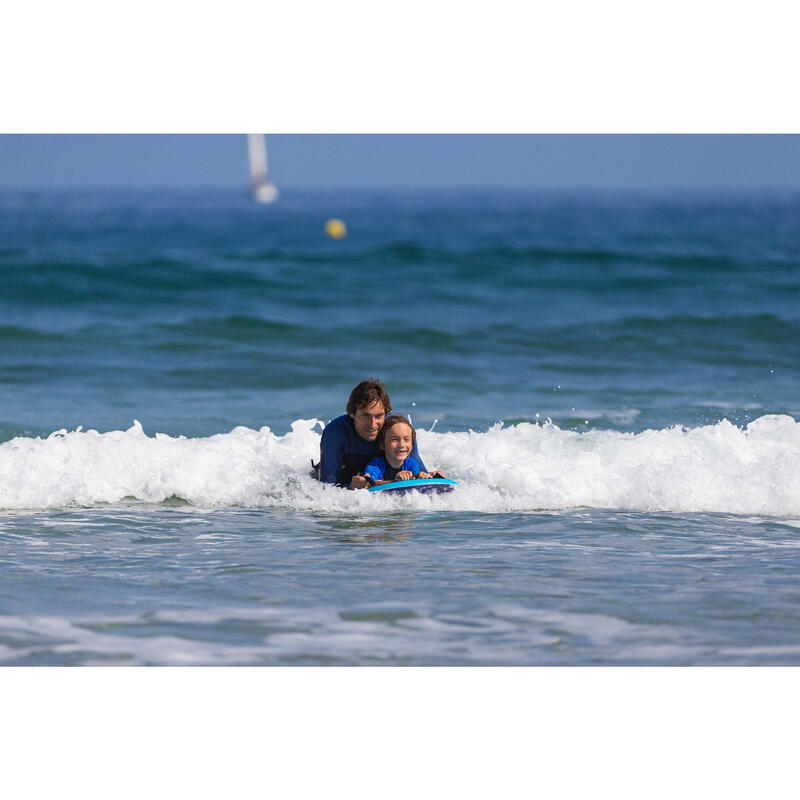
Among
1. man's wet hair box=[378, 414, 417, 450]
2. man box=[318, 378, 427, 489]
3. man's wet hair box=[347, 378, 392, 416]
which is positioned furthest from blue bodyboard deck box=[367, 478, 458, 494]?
man's wet hair box=[347, 378, 392, 416]

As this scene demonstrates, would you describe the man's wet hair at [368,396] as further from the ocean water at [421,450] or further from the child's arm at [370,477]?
the ocean water at [421,450]

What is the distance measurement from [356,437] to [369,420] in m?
0.23

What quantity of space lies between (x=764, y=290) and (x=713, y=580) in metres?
13.6

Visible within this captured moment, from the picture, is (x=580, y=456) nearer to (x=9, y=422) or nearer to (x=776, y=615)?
(x=776, y=615)

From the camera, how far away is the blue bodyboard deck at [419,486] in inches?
288

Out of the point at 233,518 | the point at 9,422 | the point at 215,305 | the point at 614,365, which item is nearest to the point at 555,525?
the point at 233,518

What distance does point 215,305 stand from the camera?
16.8 m

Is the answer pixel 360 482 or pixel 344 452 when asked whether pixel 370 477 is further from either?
pixel 344 452

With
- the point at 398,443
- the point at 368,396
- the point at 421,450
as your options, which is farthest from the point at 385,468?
the point at 421,450

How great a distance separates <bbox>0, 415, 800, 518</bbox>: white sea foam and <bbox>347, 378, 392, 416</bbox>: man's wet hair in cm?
60

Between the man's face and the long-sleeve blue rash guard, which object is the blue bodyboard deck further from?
the man's face

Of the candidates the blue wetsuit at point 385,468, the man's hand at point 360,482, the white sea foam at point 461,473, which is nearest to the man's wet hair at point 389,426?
the blue wetsuit at point 385,468

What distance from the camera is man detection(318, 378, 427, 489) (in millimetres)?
7391

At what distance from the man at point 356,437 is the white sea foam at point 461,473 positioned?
14 cm
